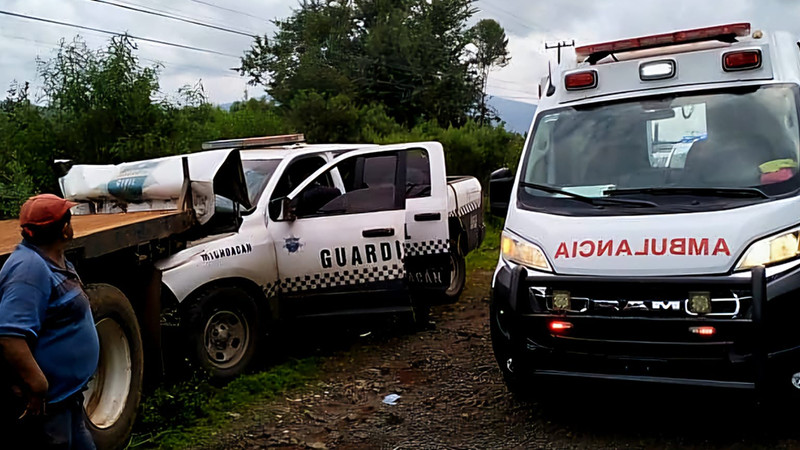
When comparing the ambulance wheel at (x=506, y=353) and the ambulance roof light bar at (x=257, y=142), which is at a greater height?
the ambulance roof light bar at (x=257, y=142)

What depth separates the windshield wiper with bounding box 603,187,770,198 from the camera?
14.6 ft

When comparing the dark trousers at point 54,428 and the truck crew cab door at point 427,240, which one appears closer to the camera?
the dark trousers at point 54,428

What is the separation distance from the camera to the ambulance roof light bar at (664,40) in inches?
202

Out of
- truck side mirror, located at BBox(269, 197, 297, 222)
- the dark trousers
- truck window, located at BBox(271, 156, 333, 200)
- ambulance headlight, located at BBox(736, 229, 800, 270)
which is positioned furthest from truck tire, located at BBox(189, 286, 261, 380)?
ambulance headlight, located at BBox(736, 229, 800, 270)

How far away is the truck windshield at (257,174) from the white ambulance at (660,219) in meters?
2.30

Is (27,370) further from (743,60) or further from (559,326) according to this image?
(743,60)

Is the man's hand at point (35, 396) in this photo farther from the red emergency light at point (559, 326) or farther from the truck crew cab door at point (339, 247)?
the truck crew cab door at point (339, 247)

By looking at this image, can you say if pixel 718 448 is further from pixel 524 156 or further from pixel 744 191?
pixel 524 156

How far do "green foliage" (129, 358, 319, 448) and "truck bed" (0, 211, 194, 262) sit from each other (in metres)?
1.17

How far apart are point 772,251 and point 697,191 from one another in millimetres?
629

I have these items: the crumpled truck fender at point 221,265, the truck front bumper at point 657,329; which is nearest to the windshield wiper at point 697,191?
the truck front bumper at point 657,329

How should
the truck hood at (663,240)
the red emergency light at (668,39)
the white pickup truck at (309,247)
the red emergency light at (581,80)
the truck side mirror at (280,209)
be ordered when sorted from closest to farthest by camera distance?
the truck hood at (663,240) < the red emergency light at (668,39) < the red emergency light at (581,80) < the white pickup truck at (309,247) < the truck side mirror at (280,209)

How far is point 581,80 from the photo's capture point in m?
5.41

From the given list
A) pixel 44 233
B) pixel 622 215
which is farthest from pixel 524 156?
pixel 44 233
